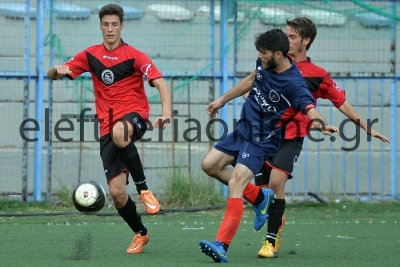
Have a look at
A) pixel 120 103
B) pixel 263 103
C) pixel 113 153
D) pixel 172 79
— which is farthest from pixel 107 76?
pixel 172 79

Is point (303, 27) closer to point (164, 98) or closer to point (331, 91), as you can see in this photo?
point (331, 91)

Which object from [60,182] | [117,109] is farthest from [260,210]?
[60,182]

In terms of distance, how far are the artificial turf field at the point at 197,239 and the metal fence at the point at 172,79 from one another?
3.75ft

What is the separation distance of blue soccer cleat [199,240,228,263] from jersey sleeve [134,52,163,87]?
1.82 metres

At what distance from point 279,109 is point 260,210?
0.83m

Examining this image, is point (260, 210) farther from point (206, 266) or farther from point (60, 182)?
point (60, 182)

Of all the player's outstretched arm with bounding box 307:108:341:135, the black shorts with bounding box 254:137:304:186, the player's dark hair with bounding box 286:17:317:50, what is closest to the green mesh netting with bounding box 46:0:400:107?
the player's dark hair with bounding box 286:17:317:50

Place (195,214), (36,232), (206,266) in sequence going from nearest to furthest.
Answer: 1. (206,266)
2. (36,232)
3. (195,214)

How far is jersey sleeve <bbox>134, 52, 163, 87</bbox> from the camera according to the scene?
7.35 meters

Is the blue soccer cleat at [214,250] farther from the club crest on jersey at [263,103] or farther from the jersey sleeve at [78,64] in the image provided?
the jersey sleeve at [78,64]

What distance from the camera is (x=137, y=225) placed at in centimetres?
732

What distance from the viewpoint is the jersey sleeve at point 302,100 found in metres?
6.35

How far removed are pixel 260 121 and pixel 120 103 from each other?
1.35 m

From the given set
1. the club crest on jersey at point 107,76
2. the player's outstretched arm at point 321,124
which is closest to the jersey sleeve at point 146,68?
the club crest on jersey at point 107,76
